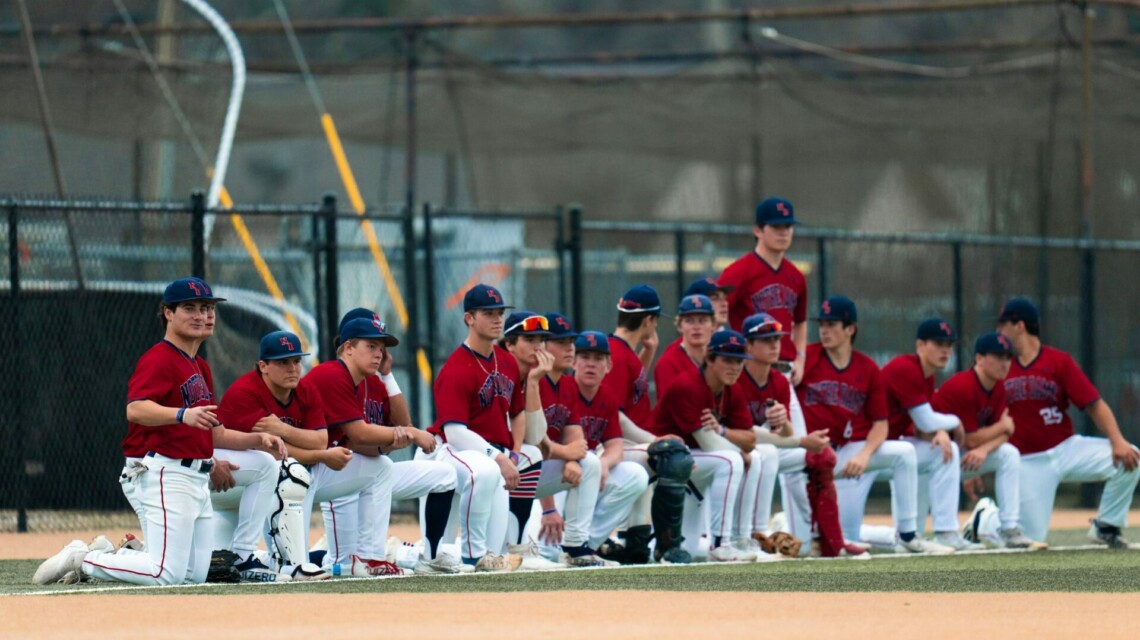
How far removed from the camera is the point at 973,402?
1173 centimetres

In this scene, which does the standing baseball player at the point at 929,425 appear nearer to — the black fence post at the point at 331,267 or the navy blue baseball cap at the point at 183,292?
the black fence post at the point at 331,267

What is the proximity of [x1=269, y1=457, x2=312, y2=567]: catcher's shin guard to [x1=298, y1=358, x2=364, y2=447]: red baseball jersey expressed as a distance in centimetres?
36

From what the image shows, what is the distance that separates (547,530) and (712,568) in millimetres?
1144

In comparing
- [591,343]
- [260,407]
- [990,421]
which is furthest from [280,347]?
[990,421]

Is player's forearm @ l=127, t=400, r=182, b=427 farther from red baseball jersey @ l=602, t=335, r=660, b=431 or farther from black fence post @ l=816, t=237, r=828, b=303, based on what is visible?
black fence post @ l=816, t=237, r=828, b=303

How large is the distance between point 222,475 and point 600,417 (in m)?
2.46

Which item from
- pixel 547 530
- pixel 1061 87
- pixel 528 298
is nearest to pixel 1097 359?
pixel 1061 87

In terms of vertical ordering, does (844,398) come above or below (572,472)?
above

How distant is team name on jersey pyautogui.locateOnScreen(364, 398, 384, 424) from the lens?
9.49 metres

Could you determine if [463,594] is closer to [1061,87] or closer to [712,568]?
[712,568]

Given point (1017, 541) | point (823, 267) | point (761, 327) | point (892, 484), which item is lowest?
point (1017, 541)

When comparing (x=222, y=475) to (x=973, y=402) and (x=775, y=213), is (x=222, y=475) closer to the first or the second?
(x=775, y=213)

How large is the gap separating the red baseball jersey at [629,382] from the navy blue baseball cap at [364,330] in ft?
5.54

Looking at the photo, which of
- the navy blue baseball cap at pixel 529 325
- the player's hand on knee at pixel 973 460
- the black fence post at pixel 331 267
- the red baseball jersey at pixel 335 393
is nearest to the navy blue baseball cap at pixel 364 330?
the red baseball jersey at pixel 335 393
